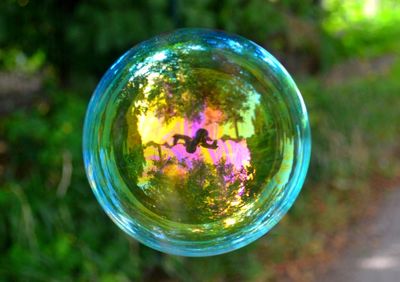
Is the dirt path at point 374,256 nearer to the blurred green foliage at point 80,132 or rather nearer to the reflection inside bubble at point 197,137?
the blurred green foliage at point 80,132

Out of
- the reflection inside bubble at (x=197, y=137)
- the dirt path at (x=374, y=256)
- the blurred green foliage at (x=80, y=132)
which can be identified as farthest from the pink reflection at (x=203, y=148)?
the dirt path at (x=374, y=256)

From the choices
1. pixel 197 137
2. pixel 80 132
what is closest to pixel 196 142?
pixel 197 137

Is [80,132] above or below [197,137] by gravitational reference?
above

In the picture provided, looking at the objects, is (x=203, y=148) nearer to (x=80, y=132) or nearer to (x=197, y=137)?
(x=197, y=137)

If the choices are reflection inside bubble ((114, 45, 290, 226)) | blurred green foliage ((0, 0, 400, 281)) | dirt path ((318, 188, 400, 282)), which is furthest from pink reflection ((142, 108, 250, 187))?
dirt path ((318, 188, 400, 282))

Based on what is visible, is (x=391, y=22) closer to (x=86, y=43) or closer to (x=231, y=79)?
(x=86, y=43)

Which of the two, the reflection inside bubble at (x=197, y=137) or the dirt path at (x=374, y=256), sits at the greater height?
the dirt path at (x=374, y=256)
